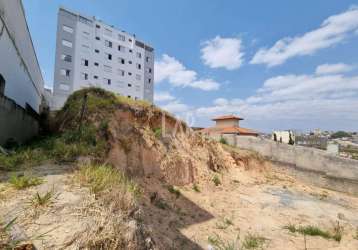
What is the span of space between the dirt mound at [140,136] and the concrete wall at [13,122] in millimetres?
956

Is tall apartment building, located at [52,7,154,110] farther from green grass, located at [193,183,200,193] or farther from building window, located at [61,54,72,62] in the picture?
green grass, located at [193,183,200,193]

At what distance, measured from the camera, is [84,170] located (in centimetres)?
311

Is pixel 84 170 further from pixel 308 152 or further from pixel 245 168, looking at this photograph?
pixel 308 152

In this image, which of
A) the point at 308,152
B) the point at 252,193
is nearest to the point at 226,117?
the point at 308,152

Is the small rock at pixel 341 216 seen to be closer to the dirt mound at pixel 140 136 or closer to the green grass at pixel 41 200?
the dirt mound at pixel 140 136

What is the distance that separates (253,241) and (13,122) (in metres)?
6.89

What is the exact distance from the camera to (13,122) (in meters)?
5.83

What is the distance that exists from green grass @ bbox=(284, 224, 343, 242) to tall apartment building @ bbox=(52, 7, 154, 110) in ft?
64.5

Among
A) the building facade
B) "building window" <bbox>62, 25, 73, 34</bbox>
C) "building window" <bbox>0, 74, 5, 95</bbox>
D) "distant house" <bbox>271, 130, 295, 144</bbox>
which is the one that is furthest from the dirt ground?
"building window" <bbox>62, 25, 73, 34</bbox>

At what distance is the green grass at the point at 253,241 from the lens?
470 cm

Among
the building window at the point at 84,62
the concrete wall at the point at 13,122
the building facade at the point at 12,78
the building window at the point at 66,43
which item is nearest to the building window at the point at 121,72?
the building window at the point at 84,62

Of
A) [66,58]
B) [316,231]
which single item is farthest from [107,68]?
[316,231]

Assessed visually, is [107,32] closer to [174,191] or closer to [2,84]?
[2,84]

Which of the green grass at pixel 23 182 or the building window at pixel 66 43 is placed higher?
the building window at pixel 66 43
